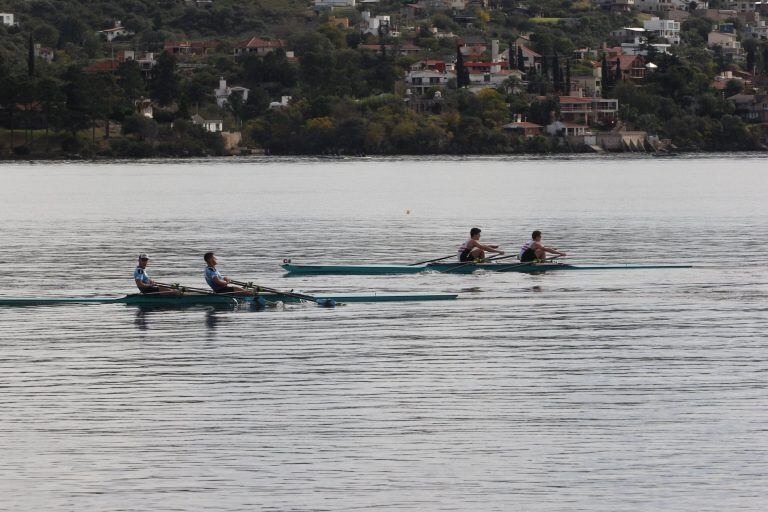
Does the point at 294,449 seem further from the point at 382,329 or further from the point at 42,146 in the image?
the point at 42,146

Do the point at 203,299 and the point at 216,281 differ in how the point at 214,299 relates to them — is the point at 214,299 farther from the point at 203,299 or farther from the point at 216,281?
the point at 216,281

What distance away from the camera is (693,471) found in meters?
21.0

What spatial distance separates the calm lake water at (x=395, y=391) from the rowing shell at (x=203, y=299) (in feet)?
1.14

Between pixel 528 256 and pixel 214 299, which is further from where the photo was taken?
pixel 528 256

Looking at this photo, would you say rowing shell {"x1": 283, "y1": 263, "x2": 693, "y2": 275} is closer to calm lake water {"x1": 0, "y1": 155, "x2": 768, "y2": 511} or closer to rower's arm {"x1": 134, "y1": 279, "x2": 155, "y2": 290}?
calm lake water {"x1": 0, "y1": 155, "x2": 768, "y2": 511}

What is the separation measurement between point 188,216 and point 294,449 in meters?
69.1

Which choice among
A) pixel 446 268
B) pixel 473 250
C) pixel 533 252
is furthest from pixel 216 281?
pixel 533 252

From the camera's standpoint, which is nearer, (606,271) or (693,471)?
(693,471)

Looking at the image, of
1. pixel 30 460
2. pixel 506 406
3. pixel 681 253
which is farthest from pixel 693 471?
pixel 681 253

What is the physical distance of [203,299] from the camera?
3653 cm

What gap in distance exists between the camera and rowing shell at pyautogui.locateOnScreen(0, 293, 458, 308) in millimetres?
36625

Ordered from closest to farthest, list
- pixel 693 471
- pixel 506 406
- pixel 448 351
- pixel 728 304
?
pixel 693 471, pixel 506 406, pixel 448 351, pixel 728 304

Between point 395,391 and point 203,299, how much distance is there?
35.9 ft

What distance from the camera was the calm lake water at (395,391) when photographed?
804 inches
